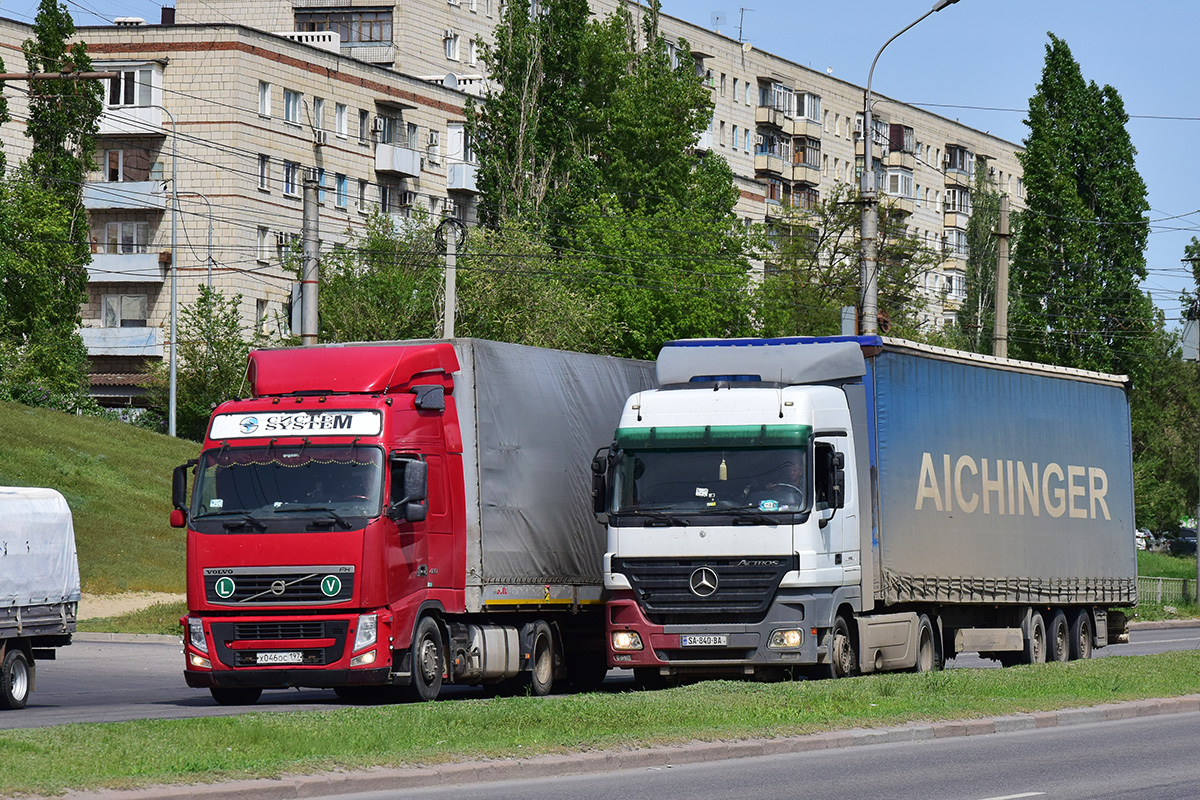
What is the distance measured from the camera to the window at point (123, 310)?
7294 cm

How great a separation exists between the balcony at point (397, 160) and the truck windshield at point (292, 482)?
196 feet

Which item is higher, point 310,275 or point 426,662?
point 310,275

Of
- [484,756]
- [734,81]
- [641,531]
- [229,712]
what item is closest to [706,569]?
[641,531]

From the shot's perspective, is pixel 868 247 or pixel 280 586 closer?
pixel 280 586

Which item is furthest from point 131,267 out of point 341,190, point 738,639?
point 738,639

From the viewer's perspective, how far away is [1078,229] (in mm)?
62969

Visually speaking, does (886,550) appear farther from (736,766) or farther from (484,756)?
(484,756)

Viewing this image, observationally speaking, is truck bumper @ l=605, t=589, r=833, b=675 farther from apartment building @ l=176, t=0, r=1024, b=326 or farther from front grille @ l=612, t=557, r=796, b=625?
apartment building @ l=176, t=0, r=1024, b=326

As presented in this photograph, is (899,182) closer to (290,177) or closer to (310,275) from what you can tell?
(290,177)

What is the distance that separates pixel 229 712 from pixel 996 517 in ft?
35.1

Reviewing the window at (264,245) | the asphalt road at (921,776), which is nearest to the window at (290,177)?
the window at (264,245)

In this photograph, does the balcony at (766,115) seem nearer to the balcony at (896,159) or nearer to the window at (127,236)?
the balcony at (896,159)

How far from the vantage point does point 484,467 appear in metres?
20.5

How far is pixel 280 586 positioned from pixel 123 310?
56.6 meters
